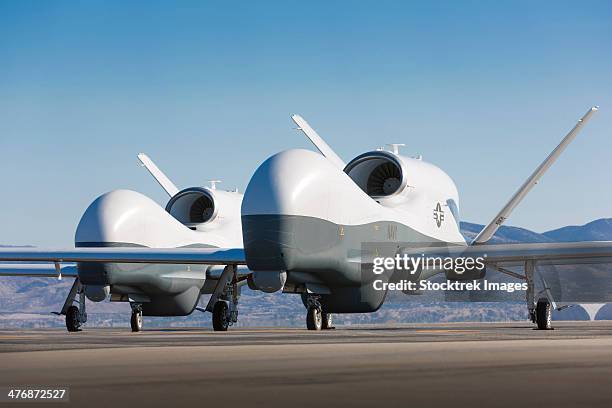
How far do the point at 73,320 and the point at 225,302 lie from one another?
6042 mm

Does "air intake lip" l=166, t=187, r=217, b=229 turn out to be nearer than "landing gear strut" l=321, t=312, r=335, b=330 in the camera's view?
No

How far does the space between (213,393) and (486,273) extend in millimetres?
33104

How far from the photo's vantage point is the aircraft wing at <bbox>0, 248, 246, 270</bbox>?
39469mm

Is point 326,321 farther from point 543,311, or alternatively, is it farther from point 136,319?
point 136,319

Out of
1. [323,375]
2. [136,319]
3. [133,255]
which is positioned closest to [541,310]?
[133,255]

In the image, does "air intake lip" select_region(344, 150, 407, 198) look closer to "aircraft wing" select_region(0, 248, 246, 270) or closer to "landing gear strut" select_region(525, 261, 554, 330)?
"aircraft wing" select_region(0, 248, 246, 270)

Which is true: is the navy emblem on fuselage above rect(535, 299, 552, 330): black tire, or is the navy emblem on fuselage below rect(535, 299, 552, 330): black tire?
above

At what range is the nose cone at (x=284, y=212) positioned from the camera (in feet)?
113

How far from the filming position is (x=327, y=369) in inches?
564

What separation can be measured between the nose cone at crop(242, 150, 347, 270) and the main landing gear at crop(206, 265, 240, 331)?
4.69 metres

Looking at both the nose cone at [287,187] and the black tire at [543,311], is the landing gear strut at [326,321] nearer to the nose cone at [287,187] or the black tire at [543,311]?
the nose cone at [287,187]

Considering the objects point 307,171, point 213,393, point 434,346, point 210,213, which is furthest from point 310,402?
point 210,213

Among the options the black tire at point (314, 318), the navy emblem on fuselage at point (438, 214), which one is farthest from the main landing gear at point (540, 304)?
the navy emblem on fuselage at point (438, 214)

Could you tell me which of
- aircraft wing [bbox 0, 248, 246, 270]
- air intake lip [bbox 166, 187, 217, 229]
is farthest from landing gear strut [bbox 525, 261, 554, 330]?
air intake lip [bbox 166, 187, 217, 229]
